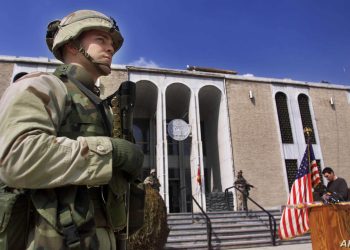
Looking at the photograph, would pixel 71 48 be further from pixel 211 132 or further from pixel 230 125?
pixel 211 132

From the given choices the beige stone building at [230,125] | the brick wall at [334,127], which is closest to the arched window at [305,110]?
the beige stone building at [230,125]

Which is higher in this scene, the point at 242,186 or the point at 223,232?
the point at 242,186

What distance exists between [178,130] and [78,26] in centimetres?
1474

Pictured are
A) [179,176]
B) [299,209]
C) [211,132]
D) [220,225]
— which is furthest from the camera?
[211,132]

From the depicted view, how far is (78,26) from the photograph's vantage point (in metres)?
1.56

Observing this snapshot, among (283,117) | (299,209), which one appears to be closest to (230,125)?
(283,117)

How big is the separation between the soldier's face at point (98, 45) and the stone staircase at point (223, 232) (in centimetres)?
775

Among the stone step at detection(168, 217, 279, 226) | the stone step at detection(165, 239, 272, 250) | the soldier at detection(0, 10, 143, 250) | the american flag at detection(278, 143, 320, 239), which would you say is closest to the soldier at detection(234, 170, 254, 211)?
the stone step at detection(168, 217, 279, 226)

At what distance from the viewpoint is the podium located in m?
4.78

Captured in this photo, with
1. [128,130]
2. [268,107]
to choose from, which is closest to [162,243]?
[128,130]

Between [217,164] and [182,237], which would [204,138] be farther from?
[182,237]

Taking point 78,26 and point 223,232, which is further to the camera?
point 223,232

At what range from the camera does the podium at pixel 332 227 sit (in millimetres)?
4777

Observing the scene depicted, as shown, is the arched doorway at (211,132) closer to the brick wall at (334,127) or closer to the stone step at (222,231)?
the brick wall at (334,127)
